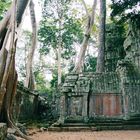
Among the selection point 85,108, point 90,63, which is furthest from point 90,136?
point 90,63

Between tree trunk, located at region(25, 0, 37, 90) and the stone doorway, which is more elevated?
tree trunk, located at region(25, 0, 37, 90)

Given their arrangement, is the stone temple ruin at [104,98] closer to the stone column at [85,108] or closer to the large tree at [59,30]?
the stone column at [85,108]

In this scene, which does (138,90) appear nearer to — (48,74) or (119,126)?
(119,126)

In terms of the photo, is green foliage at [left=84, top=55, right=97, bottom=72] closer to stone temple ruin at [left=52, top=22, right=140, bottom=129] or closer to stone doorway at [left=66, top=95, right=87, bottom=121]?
stone temple ruin at [left=52, top=22, right=140, bottom=129]

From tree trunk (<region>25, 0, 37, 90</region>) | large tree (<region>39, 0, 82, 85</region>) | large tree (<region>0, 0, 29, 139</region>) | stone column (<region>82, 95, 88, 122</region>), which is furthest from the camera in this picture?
large tree (<region>39, 0, 82, 85</region>)

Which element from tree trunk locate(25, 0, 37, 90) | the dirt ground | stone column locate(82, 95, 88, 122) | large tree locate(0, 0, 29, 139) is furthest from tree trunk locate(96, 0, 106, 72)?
large tree locate(0, 0, 29, 139)

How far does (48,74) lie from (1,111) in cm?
2921

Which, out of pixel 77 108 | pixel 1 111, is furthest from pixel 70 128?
pixel 1 111

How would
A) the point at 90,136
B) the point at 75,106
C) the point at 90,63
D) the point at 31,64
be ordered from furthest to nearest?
the point at 90,63 → the point at 31,64 → the point at 75,106 → the point at 90,136

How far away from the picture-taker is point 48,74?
120 feet

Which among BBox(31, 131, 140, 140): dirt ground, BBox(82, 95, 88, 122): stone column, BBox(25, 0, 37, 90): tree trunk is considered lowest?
BBox(31, 131, 140, 140): dirt ground

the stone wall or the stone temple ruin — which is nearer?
the stone temple ruin

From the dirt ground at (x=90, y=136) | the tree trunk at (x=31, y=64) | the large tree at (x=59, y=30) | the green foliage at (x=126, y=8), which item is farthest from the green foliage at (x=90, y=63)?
the dirt ground at (x=90, y=136)

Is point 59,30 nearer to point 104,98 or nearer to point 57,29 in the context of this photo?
point 57,29
